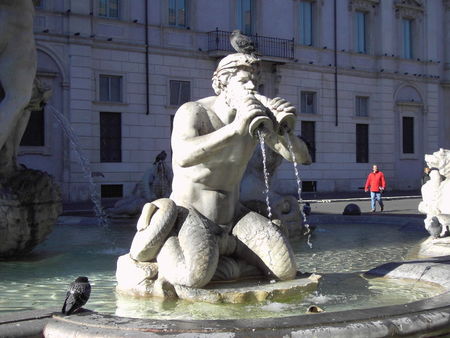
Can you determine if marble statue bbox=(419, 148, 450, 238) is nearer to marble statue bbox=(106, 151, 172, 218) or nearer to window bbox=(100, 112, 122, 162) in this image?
marble statue bbox=(106, 151, 172, 218)

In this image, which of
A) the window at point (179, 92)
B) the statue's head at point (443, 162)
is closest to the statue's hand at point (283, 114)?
the statue's head at point (443, 162)

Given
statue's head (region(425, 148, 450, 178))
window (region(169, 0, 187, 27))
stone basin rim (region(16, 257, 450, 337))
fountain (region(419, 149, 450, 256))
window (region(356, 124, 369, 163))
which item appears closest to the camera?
stone basin rim (region(16, 257, 450, 337))

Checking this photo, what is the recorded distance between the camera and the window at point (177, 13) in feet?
83.7

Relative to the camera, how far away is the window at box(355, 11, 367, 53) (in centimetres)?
3094

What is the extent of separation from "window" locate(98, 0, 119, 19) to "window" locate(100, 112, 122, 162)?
3219 millimetres

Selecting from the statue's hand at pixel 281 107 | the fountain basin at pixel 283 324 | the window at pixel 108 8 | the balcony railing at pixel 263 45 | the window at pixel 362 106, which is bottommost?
the fountain basin at pixel 283 324

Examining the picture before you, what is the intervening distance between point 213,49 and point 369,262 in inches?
771

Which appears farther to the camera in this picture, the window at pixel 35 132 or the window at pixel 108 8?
the window at pixel 108 8

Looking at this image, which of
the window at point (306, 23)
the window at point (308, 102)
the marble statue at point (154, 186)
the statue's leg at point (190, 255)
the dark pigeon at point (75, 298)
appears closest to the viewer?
the dark pigeon at point (75, 298)

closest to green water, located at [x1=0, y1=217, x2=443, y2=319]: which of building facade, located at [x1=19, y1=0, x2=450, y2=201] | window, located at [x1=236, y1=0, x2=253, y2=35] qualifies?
building facade, located at [x1=19, y1=0, x2=450, y2=201]

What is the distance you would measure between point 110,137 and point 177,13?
5.13 m

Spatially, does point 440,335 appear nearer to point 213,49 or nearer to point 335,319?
point 335,319

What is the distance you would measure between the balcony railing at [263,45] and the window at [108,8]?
11.6 ft

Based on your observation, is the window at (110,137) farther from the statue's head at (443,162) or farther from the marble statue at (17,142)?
the marble statue at (17,142)
